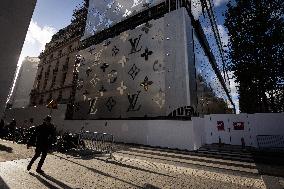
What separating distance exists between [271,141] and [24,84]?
41.3m

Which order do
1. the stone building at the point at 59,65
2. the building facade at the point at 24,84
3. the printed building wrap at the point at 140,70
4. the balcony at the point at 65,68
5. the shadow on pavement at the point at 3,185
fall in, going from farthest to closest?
the building facade at the point at 24,84 → the balcony at the point at 65,68 → the stone building at the point at 59,65 → the printed building wrap at the point at 140,70 → the shadow on pavement at the point at 3,185

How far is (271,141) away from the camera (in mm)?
15930

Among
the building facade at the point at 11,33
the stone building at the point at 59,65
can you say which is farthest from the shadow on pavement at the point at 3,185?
the stone building at the point at 59,65

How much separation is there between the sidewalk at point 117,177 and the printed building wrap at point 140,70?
6.80 meters

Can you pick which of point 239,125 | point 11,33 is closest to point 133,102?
point 239,125

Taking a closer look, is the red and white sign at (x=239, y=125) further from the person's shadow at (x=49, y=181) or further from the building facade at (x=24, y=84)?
the building facade at (x=24, y=84)

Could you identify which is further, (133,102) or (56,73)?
(56,73)

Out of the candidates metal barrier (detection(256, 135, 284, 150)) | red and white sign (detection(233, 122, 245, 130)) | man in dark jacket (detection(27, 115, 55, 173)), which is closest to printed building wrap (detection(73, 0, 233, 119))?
red and white sign (detection(233, 122, 245, 130))

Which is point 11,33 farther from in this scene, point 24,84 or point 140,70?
point 24,84

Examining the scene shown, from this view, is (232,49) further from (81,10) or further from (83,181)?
(81,10)

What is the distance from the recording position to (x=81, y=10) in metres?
34.7

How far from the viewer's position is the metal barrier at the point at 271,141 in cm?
1553

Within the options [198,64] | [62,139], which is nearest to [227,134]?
[198,64]

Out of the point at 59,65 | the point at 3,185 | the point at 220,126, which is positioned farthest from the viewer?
the point at 59,65
